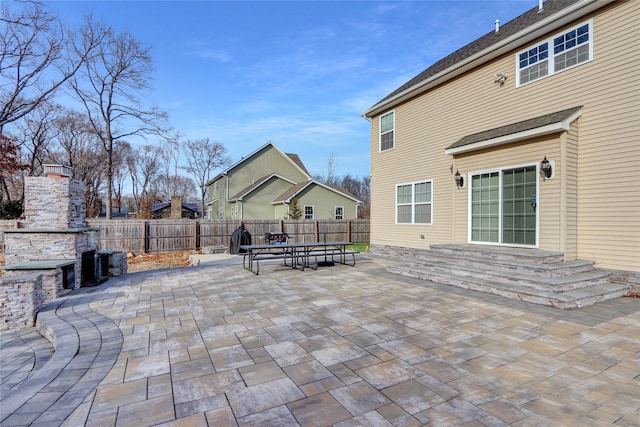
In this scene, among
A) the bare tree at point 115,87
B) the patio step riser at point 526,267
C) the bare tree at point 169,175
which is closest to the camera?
the patio step riser at point 526,267

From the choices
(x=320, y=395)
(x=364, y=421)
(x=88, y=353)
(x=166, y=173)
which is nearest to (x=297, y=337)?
(x=320, y=395)

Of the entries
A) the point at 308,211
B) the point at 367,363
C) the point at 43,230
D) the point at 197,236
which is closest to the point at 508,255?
the point at 367,363

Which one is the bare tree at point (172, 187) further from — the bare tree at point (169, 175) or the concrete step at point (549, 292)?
the concrete step at point (549, 292)

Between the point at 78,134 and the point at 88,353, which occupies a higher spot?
the point at 78,134

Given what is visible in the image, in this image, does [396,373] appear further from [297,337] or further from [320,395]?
[297,337]

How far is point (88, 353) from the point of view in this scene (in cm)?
318

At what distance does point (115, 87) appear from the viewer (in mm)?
18906

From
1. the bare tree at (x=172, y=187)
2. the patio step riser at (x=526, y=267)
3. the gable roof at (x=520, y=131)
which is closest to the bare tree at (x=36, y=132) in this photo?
the bare tree at (x=172, y=187)

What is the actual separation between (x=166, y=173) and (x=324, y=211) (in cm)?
3074

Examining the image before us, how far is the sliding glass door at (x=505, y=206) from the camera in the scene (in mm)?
6336

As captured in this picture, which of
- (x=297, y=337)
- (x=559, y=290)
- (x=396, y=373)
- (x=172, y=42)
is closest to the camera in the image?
(x=396, y=373)

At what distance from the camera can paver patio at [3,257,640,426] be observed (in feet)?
7.04

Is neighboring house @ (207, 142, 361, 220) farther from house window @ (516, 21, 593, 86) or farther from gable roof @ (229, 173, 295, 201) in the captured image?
house window @ (516, 21, 593, 86)

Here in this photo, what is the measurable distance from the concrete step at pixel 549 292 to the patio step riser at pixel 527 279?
58 millimetres
